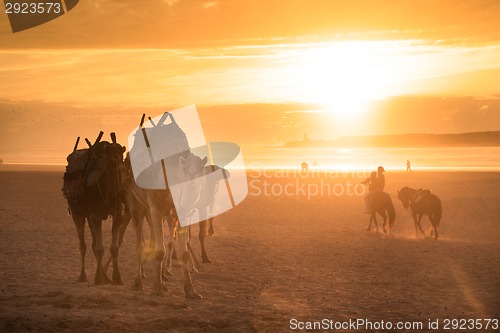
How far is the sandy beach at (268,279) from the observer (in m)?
9.97

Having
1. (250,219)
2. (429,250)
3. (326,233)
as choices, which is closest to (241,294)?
(429,250)

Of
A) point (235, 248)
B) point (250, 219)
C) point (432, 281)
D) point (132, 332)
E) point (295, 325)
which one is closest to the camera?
point (132, 332)

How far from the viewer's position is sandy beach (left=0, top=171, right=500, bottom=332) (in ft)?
32.7

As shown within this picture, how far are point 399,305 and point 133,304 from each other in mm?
4782

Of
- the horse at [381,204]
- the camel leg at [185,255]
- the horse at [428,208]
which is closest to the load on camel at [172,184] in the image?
the camel leg at [185,255]

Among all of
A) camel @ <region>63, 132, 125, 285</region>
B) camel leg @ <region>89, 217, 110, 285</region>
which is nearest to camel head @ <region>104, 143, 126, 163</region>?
camel @ <region>63, 132, 125, 285</region>

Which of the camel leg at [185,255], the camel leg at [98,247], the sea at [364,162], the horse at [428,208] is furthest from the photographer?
the sea at [364,162]

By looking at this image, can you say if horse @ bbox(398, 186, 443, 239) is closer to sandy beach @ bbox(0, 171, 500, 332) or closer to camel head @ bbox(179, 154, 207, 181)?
sandy beach @ bbox(0, 171, 500, 332)

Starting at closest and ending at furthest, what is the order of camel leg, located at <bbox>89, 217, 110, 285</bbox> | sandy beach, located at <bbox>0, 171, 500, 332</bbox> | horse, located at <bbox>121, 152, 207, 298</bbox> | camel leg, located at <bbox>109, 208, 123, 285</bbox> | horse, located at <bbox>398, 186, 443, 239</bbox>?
1. sandy beach, located at <bbox>0, 171, 500, 332</bbox>
2. horse, located at <bbox>121, 152, 207, 298</bbox>
3. camel leg, located at <bbox>89, 217, 110, 285</bbox>
4. camel leg, located at <bbox>109, 208, 123, 285</bbox>
5. horse, located at <bbox>398, 186, 443, 239</bbox>

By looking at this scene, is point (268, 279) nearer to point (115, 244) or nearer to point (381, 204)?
point (115, 244)

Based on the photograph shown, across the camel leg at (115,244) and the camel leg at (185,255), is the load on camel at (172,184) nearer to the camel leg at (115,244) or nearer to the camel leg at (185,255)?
the camel leg at (185,255)

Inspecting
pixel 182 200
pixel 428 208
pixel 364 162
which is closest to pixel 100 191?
pixel 182 200

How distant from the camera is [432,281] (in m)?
13.6

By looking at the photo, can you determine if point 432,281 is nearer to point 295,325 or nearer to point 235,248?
point 295,325
